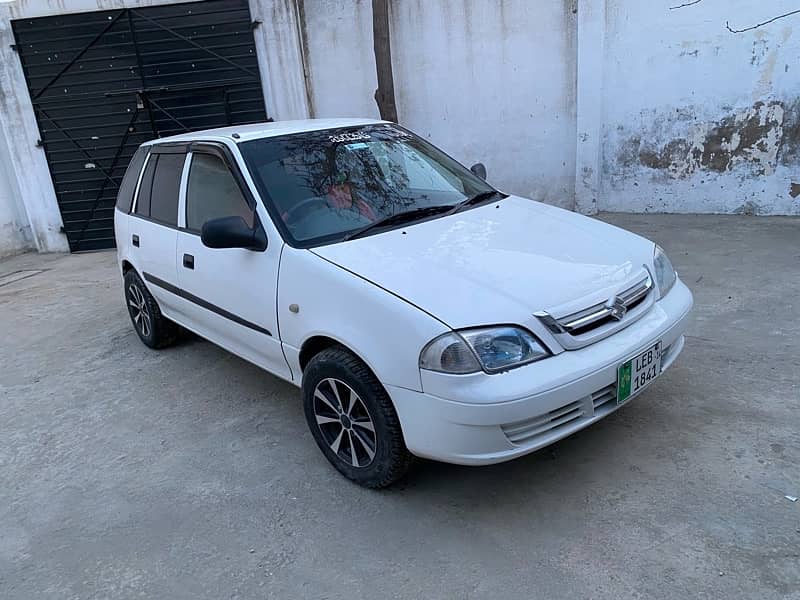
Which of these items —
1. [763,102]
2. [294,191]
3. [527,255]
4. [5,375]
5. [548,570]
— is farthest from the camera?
[763,102]

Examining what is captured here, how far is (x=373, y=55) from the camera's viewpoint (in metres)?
8.08

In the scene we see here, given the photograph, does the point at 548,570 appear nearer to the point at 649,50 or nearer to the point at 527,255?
the point at 527,255

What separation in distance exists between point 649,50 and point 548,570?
21.5ft

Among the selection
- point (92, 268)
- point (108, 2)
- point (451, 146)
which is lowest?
point (92, 268)

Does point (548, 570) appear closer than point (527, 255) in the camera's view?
Yes

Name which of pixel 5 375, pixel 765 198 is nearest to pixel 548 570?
pixel 5 375

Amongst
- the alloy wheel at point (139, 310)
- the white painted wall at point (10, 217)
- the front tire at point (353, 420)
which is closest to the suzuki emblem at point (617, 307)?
the front tire at point (353, 420)

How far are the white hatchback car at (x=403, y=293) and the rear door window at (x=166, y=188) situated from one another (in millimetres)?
28

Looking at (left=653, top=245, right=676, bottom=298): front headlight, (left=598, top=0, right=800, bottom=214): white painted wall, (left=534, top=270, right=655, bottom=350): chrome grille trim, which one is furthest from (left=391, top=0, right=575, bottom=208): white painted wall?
(left=534, top=270, right=655, bottom=350): chrome grille trim

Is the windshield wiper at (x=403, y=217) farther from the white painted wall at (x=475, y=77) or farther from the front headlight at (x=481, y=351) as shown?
the white painted wall at (x=475, y=77)

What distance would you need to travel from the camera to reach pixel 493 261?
2.84 m

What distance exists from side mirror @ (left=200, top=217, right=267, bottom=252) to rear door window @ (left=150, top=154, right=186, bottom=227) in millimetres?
1088

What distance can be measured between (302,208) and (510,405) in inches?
62.3

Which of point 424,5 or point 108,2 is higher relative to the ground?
point 108,2
